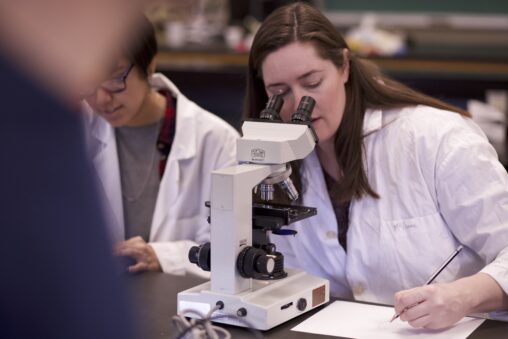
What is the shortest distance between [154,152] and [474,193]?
1229mm

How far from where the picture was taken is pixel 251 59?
262cm

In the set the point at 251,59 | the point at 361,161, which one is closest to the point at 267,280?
Answer: the point at 361,161

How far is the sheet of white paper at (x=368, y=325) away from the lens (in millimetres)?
2064

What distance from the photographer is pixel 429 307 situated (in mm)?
2061

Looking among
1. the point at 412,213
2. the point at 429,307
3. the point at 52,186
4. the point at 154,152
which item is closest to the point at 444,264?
the point at 412,213

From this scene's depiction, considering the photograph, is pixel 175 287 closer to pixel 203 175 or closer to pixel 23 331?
pixel 203 175

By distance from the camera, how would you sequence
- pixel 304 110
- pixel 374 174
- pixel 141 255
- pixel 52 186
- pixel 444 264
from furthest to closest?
pixel 141 255 < pixel 374 174 < pixel 444 264 < pixel 304 110 < pixel 52 186

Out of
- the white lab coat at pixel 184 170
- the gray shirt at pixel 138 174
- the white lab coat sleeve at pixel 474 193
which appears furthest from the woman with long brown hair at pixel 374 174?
the gray shirt at pixel 138 174

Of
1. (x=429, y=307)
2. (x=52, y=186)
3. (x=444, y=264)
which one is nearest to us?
(x=52, y=186)

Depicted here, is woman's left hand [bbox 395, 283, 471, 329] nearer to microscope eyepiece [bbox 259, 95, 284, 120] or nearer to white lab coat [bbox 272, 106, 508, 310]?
white lab coat [bbox 272, 106, 508, 310]

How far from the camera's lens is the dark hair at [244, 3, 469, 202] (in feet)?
8.22

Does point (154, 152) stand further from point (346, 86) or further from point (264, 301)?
point (264, 301)

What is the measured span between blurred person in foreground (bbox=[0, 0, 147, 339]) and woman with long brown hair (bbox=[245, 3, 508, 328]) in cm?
146

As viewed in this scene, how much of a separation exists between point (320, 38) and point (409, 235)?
63cm
